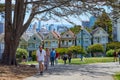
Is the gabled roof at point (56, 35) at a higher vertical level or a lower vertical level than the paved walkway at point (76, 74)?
higher

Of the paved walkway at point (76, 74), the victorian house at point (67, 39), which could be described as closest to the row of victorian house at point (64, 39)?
the victorian house at point (67, 39)

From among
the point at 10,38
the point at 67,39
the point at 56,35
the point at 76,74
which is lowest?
the point at 76,74

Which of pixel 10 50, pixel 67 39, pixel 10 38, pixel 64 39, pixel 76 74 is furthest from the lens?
pixel 64 39

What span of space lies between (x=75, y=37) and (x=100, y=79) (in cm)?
9137

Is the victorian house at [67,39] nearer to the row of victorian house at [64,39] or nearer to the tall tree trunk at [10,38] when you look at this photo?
the row of victorian house at [64,39]

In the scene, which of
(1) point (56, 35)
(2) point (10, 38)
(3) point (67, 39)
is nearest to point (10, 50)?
(2) point (10, 38)

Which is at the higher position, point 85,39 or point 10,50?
point 85,39

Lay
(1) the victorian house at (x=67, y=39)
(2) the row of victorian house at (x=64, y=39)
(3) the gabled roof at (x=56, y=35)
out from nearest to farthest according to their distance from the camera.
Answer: (1) the victorian house at (x=67, y=39)
(2) the row of victorian house at (x=64, y=39)
(3) the gabled roof at (x=56, y=35)

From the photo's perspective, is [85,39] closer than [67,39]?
No

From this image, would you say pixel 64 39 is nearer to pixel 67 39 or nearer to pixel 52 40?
pixel 67 39

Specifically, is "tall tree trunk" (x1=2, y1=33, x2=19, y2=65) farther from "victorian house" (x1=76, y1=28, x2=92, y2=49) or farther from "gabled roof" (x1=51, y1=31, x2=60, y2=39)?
"gabled roof" (x1=51, y1=31, x2=60, y2=39)

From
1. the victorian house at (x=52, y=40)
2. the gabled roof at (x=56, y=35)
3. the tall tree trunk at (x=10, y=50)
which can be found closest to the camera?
the tall tree trunk at (x=10, y=50)

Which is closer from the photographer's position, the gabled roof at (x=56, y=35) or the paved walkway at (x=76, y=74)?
the paved walkway at (x=76, y=74)

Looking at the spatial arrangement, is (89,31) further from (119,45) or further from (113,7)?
(113,7)
